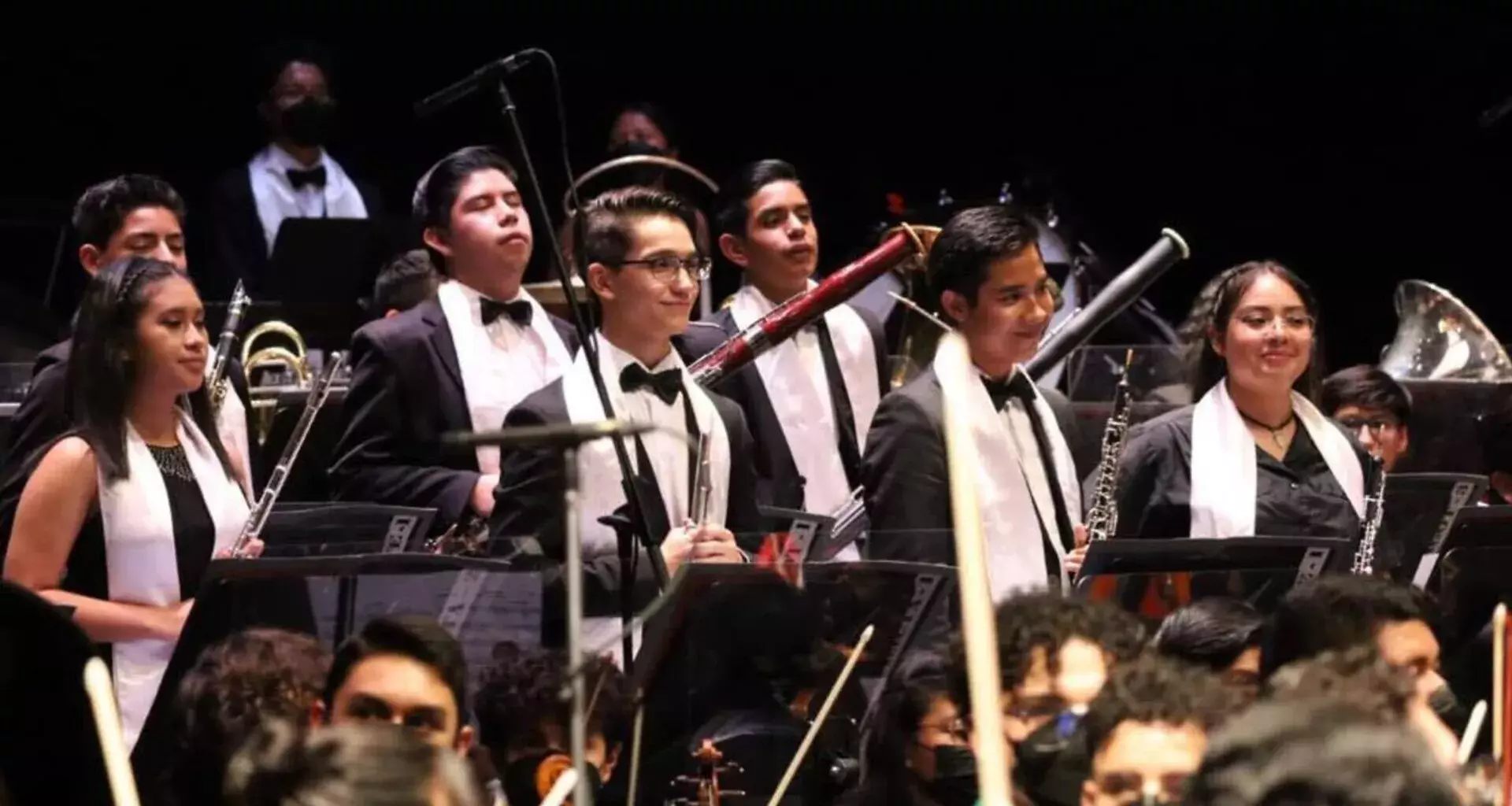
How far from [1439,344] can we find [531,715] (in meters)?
3.43

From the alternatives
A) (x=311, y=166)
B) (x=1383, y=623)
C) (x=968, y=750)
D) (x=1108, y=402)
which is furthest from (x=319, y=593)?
(x=311, y=166)

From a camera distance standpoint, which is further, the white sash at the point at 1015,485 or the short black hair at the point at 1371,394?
the short black hair at the point at 1371,394

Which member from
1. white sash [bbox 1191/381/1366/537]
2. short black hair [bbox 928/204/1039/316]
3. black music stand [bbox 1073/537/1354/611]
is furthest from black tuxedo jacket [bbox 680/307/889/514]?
black music stand [bbox 1073/537/1354/611]

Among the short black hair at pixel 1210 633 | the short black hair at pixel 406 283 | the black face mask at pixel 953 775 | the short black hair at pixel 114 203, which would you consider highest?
the short black hair at pixel 114 203

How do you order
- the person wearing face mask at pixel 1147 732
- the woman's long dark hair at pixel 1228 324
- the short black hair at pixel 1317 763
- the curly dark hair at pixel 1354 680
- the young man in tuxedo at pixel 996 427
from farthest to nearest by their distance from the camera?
the woman's long dark hair at pixel 1228 324
the young man in tuxedo at pixel 996 427
the person wearing face mask at pixel 1147 732
the curly dark hair at pixel 1354 680
the short black hair at pixel 1317 763

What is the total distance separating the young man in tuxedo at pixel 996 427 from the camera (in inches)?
144

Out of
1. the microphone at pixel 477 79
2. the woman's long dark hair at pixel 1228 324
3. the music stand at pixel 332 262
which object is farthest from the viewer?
the music stand at pixel 332 262

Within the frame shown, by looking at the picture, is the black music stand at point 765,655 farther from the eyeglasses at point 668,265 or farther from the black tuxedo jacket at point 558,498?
the eyeglasses at point 668,265

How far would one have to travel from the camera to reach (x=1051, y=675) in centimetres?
283

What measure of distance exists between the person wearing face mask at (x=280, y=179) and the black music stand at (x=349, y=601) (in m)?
3.43

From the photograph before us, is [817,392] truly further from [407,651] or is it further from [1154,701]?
[1154,701]

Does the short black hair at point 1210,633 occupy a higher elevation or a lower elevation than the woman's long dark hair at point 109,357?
lower

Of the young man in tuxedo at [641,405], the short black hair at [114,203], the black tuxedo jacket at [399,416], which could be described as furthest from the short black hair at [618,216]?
the short black hair at [114,203]

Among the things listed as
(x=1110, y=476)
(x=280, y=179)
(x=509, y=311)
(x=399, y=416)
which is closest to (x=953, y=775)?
(x=1110, y=476)
